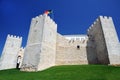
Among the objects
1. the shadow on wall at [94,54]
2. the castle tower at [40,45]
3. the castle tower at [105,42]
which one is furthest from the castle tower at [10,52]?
the castle tower at [105,42]

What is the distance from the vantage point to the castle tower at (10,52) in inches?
1019

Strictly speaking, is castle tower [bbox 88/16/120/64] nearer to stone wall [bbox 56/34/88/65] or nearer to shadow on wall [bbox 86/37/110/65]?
shadow on wall [bbox 86/37/110/65]

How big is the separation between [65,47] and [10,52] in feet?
44.2

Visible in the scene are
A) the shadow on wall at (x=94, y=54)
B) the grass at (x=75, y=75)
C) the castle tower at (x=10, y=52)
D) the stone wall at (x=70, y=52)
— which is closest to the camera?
the grass at (x=75, y=75)

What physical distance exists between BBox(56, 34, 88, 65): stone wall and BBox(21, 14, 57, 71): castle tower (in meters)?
1.59

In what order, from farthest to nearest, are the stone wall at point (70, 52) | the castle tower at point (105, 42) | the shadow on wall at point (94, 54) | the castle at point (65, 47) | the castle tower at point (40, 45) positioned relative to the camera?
1. the stone wall at point (70, 52)
2. the shadow on wall at point (94, 54)
3. the castle tower at point (105, 42)
4. the castle at point (65, 47)
5. the castle tower at point (40, 45)

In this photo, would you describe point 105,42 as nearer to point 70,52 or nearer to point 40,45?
point 70,52

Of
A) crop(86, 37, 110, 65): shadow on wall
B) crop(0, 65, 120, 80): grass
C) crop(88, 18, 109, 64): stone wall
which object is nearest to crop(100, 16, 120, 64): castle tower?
crop(88, 18, 109, 64): stone wall

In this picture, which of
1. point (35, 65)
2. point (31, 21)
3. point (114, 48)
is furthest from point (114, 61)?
point (31, 21)

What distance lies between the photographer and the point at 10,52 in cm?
2717

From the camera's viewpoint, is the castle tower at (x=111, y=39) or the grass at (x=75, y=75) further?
the castle tower at (x=111, y=39)

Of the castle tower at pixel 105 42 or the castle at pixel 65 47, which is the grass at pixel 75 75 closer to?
the castle at pixel 65 47

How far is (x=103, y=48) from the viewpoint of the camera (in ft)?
62.1

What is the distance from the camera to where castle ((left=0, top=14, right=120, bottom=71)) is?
1638 cm
